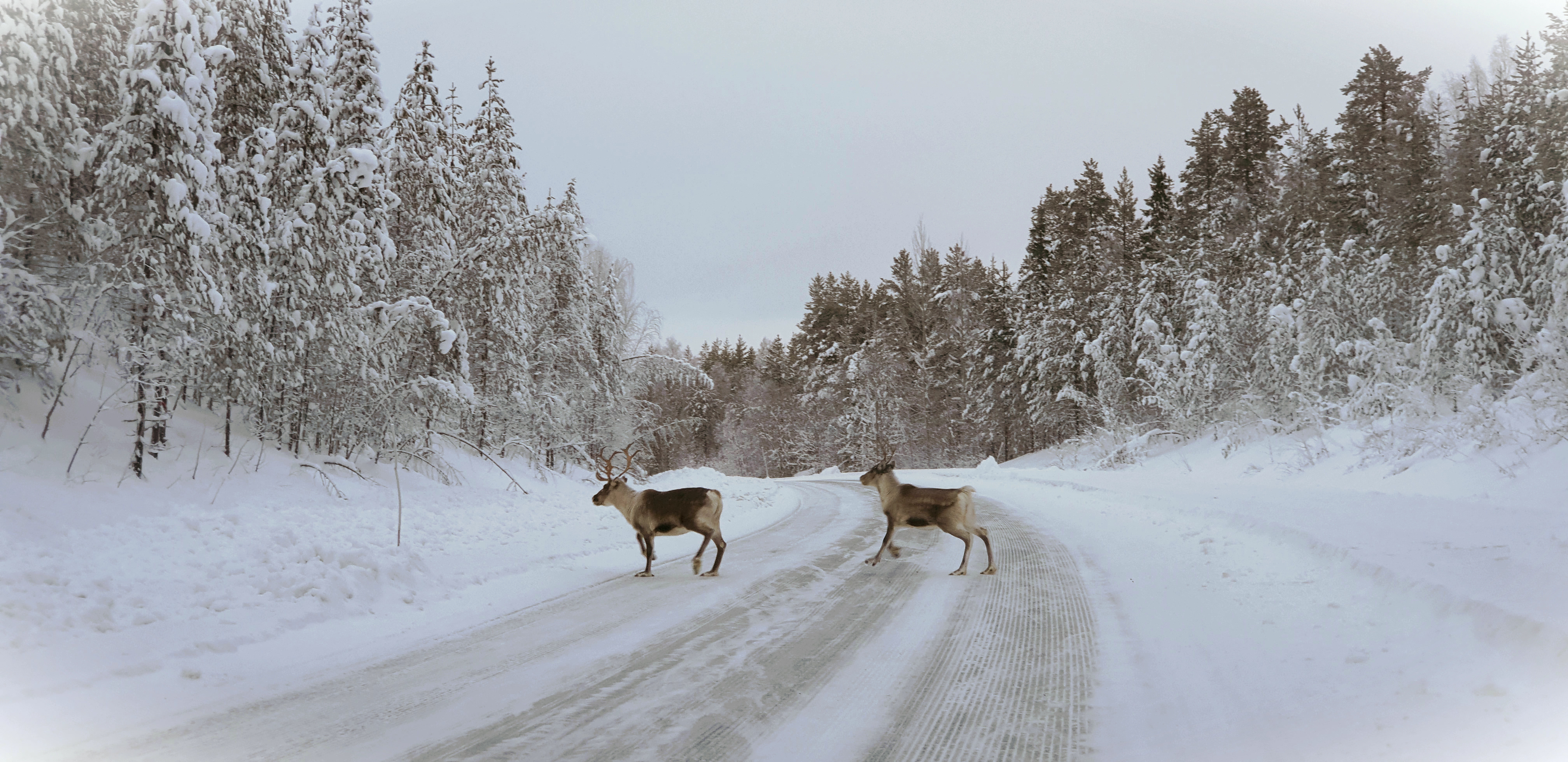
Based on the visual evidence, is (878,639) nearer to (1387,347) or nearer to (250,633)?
(250,633)

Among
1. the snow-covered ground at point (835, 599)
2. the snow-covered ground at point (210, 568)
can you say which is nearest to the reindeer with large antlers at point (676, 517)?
the snow-covered ground at point (835, 599)

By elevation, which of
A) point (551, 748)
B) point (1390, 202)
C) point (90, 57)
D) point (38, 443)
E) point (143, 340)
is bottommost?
point (551, 748)

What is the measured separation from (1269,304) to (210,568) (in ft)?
100

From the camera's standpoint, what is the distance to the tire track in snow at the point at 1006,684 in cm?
331

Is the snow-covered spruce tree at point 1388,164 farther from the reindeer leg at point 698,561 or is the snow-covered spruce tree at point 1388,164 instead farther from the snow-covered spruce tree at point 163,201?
the snow-covered spruce tree at point 163,201

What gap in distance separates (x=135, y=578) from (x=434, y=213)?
43.9ft

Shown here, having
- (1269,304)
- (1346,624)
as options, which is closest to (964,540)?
(1346,624)

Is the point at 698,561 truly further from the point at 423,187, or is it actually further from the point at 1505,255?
the point at 1505,255

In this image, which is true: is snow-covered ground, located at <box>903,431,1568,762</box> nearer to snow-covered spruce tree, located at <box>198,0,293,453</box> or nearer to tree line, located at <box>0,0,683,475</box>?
tree line, located at <box>0,0,683,475</box>

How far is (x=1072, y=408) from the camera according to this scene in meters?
37.2

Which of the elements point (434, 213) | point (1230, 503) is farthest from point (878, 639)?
point (434, 213)

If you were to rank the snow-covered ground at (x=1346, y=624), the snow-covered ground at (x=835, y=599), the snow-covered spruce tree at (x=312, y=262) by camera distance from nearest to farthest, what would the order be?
the snow-covered ground at (x=1346, y=624)
the snow-covered ground at (x=835, y=599)
the snow-covered spruce tree at (x=312, y=262)

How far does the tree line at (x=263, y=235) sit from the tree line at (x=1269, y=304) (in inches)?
343

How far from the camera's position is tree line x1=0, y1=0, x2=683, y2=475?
8805 millimetres
